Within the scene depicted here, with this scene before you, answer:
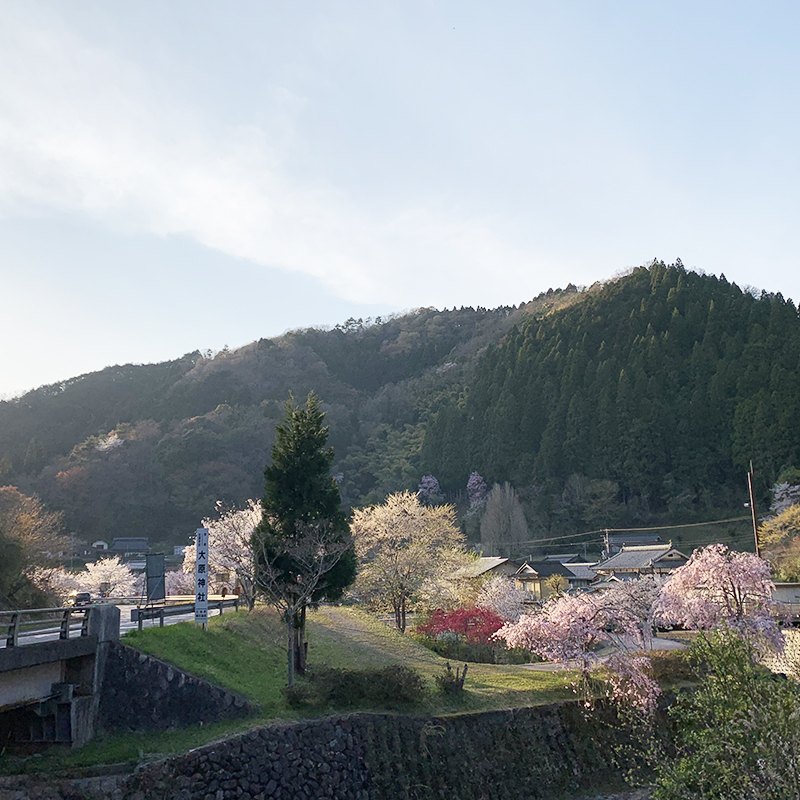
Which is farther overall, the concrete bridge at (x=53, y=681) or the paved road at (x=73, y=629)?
the paved road at (x=73, y=629)

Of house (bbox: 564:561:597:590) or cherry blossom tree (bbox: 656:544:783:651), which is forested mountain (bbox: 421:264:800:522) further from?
cherry blossom tree (bbox: 656:544:783:651)

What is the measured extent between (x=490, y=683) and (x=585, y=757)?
10.6 ft

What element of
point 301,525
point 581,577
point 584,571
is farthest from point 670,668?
point 584,571

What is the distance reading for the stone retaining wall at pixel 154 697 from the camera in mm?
14000

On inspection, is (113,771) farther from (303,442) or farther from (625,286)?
(625,286)

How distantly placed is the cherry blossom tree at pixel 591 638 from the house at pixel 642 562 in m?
21.9

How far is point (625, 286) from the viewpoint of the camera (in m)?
79.8

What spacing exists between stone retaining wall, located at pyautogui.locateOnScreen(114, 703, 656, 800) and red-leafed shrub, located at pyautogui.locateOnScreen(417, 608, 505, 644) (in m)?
7.69

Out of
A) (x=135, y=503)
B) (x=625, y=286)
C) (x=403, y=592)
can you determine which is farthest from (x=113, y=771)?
(x=625, y=286)

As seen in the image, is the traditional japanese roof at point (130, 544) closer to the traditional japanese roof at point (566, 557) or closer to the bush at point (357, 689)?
the traditional japanese roof at point (566, 557)

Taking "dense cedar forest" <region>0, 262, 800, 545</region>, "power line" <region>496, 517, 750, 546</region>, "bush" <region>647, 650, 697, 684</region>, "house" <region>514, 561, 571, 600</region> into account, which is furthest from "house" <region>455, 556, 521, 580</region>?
"dense cedar forest" <region>0, 262, 800, 545</region>

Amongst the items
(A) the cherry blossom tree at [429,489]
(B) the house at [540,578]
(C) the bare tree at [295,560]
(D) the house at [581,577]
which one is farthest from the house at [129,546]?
(C) the bare tree at [295,560]

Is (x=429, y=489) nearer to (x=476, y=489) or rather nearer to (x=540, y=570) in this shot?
(x=476, y=489)

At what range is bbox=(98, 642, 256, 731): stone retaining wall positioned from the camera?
14.0m
